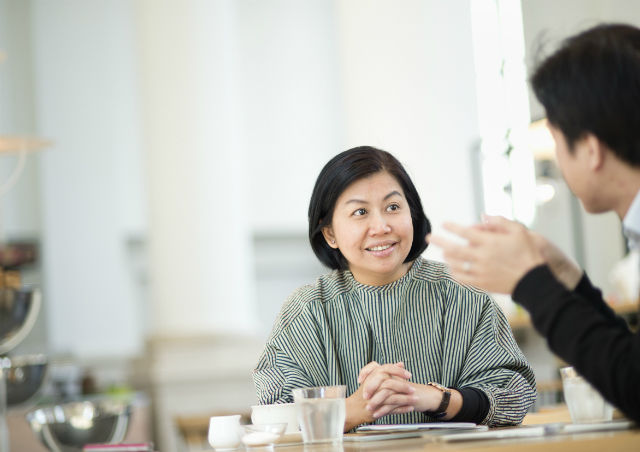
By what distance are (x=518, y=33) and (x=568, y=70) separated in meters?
5.07

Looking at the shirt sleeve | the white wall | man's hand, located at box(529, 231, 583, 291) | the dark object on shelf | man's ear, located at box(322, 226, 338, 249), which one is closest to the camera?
man's hand, located at box(529, 231, 583, 291)

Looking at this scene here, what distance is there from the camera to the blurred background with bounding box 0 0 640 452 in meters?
3.70

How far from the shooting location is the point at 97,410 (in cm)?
254

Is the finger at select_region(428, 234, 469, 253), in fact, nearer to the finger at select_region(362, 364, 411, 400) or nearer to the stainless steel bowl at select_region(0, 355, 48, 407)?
the finger at select_region(362, 364, 411, 400)

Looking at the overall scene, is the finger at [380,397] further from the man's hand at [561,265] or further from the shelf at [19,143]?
the shelf at [19,143]

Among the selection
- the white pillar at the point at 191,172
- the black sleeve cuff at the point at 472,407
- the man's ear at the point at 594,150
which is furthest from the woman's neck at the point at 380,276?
the white pillar at the point at 191,172

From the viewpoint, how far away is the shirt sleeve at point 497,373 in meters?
1.41

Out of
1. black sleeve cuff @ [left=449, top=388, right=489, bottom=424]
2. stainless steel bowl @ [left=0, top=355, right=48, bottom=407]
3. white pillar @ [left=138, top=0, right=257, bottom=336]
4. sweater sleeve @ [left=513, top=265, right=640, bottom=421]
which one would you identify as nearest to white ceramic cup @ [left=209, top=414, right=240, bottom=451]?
black sleeve cuff @ [left=449, top=388, right=489, bottom=424]

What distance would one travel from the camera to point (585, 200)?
1.05 meters

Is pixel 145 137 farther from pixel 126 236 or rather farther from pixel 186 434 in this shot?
pixel 126 236

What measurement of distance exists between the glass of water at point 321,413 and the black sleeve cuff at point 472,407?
1.18 feet

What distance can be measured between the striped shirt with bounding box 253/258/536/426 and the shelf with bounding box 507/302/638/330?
1.80 meters

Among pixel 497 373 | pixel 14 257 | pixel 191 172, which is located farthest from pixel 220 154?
pixel 497 373

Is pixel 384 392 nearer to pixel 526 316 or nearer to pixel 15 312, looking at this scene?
pixel 15 312
